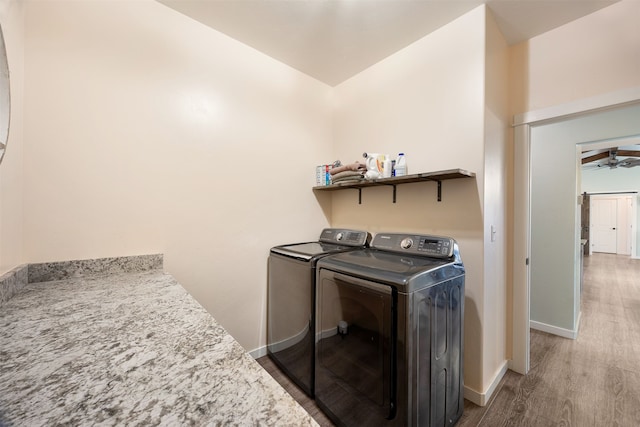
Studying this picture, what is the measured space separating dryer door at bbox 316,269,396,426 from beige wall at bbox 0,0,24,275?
5.05ft

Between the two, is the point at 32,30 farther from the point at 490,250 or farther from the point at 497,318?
the point at 497,318

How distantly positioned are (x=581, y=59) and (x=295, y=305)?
269 centimetres

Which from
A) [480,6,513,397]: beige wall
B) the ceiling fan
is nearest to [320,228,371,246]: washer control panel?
[480,6,513,397]: beige wall

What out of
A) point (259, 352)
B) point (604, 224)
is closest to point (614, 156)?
point (604, 224)

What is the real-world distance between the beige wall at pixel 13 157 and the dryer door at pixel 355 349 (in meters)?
1.54

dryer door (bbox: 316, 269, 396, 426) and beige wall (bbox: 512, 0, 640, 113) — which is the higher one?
beige wall (bbox: 512, 0, 640, 113)

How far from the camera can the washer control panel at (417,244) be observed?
156 centimetres

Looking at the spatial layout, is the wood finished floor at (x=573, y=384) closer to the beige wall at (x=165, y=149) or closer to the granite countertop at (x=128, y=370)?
the beige wall at (x=165, y=149)

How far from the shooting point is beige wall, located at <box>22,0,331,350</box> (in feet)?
4.43

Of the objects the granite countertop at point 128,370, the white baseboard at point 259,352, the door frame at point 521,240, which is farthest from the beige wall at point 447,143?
the granite countertop at point 128,370

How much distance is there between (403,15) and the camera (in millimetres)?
1748

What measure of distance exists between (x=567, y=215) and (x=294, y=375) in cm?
309

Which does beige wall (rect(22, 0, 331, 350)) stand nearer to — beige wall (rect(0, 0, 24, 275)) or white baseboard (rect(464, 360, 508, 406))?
beige wall (rect(0, 0, 24, 275))

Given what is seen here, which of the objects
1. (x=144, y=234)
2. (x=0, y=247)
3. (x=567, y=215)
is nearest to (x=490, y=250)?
(x=567, y=215)
